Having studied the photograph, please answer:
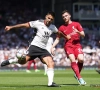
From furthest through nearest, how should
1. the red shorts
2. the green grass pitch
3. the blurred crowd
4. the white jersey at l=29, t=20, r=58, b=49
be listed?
the blurred crowd < the red shorts < the white jersey at l=29, t=20, r=58, b=49 < the green grass pitch

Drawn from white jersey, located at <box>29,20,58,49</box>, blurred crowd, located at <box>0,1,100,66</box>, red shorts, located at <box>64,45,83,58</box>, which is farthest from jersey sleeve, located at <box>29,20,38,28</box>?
blurred crowd, located at <box>0,1,100,66</box>

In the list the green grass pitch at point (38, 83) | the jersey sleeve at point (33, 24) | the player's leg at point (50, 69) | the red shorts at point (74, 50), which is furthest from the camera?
the red shorts at point (74, 50)

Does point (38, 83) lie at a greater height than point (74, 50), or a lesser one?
lesser

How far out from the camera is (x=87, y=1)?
53.9 meters

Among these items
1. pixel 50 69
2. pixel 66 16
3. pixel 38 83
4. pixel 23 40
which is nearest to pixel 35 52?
pixel 50 69

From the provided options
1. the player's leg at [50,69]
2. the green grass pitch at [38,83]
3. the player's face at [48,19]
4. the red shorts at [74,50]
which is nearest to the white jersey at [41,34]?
the player's face at [48,19]

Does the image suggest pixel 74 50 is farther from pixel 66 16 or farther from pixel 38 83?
pixel 38 83

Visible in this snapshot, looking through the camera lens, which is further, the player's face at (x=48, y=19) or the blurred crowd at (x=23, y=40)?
the blurred crowd at (x=23, y=40)

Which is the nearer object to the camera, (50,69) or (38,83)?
(50,69)

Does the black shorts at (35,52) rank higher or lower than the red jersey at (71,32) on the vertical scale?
lower

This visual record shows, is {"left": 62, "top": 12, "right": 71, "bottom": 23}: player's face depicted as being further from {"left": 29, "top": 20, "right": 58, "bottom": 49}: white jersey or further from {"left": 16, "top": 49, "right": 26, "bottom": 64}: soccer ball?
{"left": 16, "top": 49, "right": 26, "bottom": 64}: soccer ball

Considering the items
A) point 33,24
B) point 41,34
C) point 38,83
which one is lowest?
point 38,83

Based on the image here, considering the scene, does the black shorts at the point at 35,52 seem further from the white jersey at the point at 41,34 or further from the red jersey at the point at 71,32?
the red jersey at the point at 71,32

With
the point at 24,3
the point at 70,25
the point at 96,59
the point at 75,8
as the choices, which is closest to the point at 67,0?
the point at 75,8
